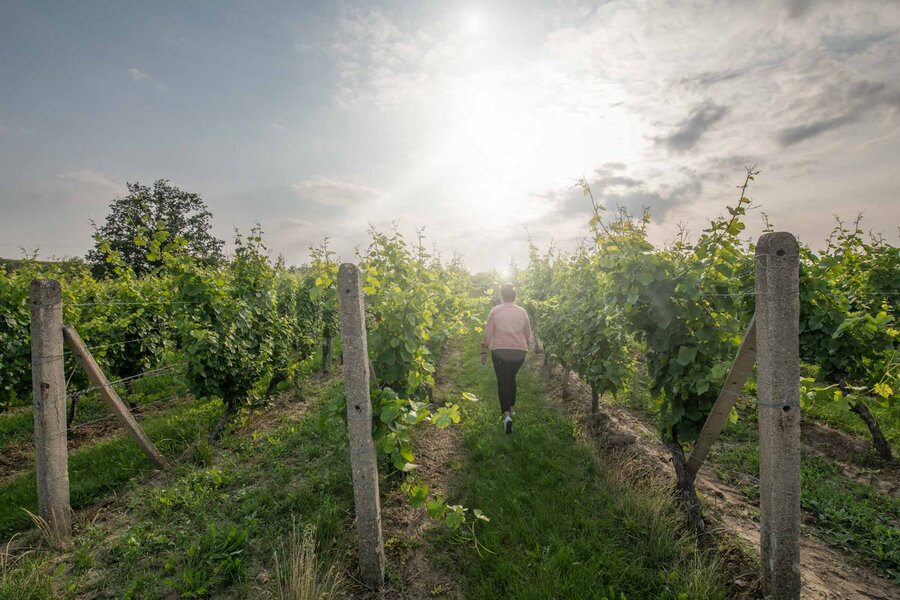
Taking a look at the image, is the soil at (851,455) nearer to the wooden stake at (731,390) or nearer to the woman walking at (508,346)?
the wooden stake at (731,390)

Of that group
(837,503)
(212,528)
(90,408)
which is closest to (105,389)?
(212,528)

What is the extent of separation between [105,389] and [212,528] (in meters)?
2.18

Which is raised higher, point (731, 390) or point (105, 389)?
point (105, 389)

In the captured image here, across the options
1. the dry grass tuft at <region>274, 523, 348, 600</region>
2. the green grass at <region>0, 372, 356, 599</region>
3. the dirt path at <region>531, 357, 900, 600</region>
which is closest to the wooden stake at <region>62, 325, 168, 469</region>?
the green grass at <region>0, 372, 356, 599</region>

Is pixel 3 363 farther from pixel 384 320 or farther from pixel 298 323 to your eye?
pixel 384 320

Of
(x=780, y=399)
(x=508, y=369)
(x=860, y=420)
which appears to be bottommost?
(x=860, y=420)

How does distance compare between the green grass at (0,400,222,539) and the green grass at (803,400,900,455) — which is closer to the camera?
the green grass at (0,400,222,539)

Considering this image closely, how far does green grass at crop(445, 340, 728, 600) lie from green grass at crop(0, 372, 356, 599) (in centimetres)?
132

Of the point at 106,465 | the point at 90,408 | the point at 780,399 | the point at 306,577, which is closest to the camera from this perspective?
the point at 780,399

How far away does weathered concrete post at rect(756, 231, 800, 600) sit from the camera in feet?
8.14

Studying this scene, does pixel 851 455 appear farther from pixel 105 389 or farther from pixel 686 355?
pixel 105 389

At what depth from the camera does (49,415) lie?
3.65m

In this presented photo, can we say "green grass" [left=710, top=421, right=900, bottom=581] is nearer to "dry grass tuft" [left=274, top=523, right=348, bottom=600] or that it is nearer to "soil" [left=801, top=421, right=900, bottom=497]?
"soil" [left=801, top=421, right=900, bottom=497]

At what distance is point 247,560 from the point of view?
3238 mm
